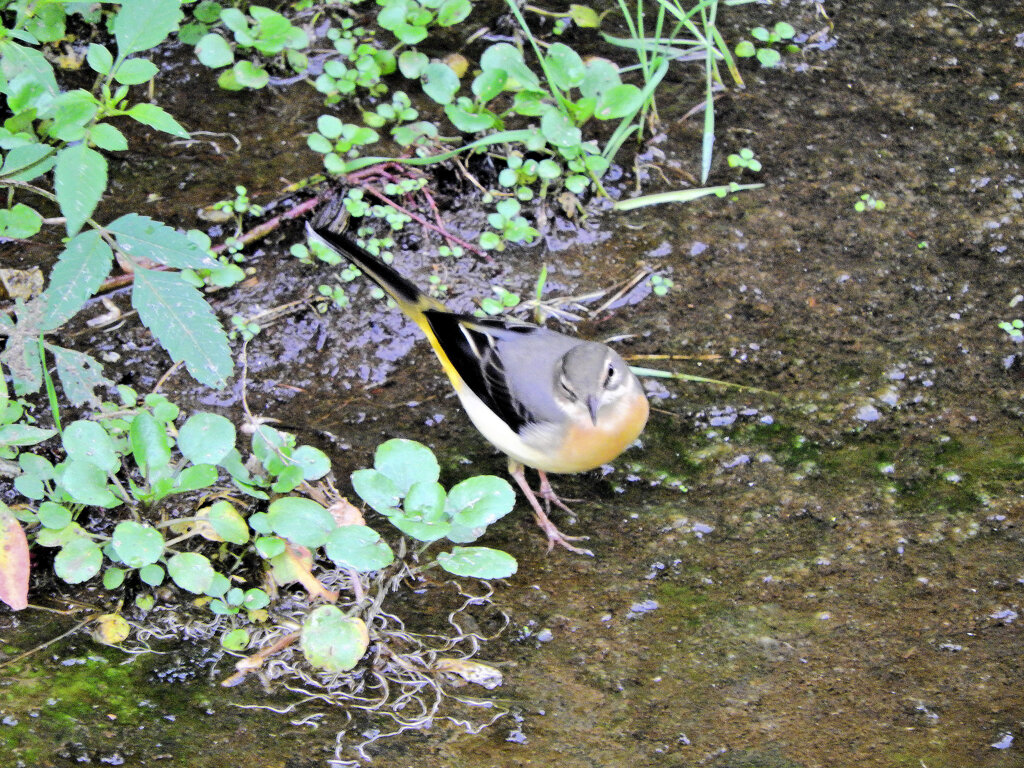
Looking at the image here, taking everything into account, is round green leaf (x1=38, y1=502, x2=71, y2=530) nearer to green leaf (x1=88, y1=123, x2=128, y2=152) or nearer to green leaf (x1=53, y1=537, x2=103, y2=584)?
green leaf (x1=53, y1=537, x2=103, y2=584)

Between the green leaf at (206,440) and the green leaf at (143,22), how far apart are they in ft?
4.18

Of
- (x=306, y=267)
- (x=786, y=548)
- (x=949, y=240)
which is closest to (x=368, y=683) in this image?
(x=786, y=548)

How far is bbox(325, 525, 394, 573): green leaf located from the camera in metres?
3.01

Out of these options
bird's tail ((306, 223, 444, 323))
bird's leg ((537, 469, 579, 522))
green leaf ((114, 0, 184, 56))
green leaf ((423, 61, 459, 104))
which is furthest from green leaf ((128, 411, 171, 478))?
green leaf ((423, 61, 459, 104))

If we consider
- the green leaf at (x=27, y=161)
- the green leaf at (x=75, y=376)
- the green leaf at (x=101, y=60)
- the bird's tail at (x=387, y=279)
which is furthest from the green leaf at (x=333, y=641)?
the green leaf at (x=101, y=60)

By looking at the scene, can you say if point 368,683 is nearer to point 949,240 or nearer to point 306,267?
point 306,267

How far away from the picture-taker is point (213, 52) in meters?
5.16

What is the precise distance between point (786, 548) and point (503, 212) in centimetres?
222

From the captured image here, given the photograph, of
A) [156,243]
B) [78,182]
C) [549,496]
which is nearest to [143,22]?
[78,182]

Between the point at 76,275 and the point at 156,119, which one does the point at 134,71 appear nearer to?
the point at 156,119

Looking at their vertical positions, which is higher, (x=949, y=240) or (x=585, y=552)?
(x=949, y=240)

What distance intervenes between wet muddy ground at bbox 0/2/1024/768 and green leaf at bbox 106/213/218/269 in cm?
112

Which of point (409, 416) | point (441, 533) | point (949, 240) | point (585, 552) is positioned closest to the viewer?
point (441, 533)

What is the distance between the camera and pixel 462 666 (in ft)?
10.3
